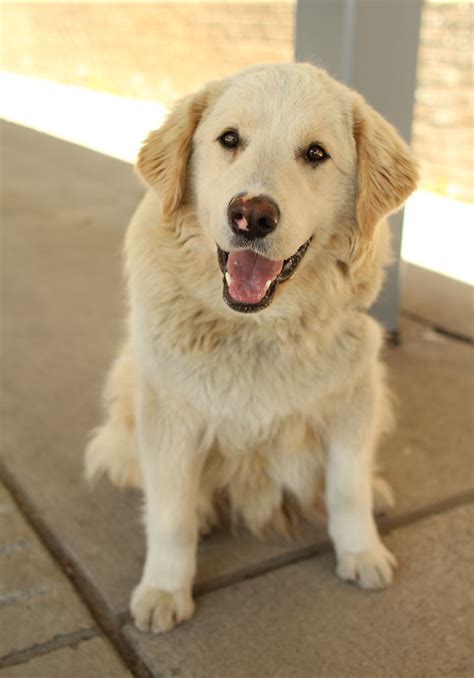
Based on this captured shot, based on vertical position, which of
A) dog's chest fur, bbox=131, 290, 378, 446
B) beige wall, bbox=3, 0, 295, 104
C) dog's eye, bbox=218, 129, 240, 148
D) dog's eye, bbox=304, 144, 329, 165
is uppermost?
dog's eye, bbox=218, 129, 240, 148

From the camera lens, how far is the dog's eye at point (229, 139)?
229 centimetres

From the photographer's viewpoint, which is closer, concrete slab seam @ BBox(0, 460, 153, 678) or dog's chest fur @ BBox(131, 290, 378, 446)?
concrete slab seam @ BBox(0, 460, 153, 678)

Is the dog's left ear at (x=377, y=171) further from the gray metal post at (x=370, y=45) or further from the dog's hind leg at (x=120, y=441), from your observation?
the gray metal post at (x=370, y=45)

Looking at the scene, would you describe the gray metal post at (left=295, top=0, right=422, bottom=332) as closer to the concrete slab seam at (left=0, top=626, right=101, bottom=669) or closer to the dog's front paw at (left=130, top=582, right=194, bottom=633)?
the dog's front paw at (left=130, top=582, right=194, bottom=633)

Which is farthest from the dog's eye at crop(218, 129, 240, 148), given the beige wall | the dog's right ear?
the beige wall

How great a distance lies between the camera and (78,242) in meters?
5.86

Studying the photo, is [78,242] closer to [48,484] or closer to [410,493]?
[48,484]

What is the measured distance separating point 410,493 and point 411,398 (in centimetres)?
78

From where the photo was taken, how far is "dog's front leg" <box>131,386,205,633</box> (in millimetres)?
2467

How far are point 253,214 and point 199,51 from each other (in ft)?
29.7

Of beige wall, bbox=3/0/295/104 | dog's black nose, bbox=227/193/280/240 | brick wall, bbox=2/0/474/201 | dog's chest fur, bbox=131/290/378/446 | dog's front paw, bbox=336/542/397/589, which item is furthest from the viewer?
beige wall, bbox=3/0/295/104

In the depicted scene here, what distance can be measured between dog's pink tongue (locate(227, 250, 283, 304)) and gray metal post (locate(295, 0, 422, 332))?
1.71 m

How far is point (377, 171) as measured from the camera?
2.35 m

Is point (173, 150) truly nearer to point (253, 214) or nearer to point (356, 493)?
point (253, 214)
